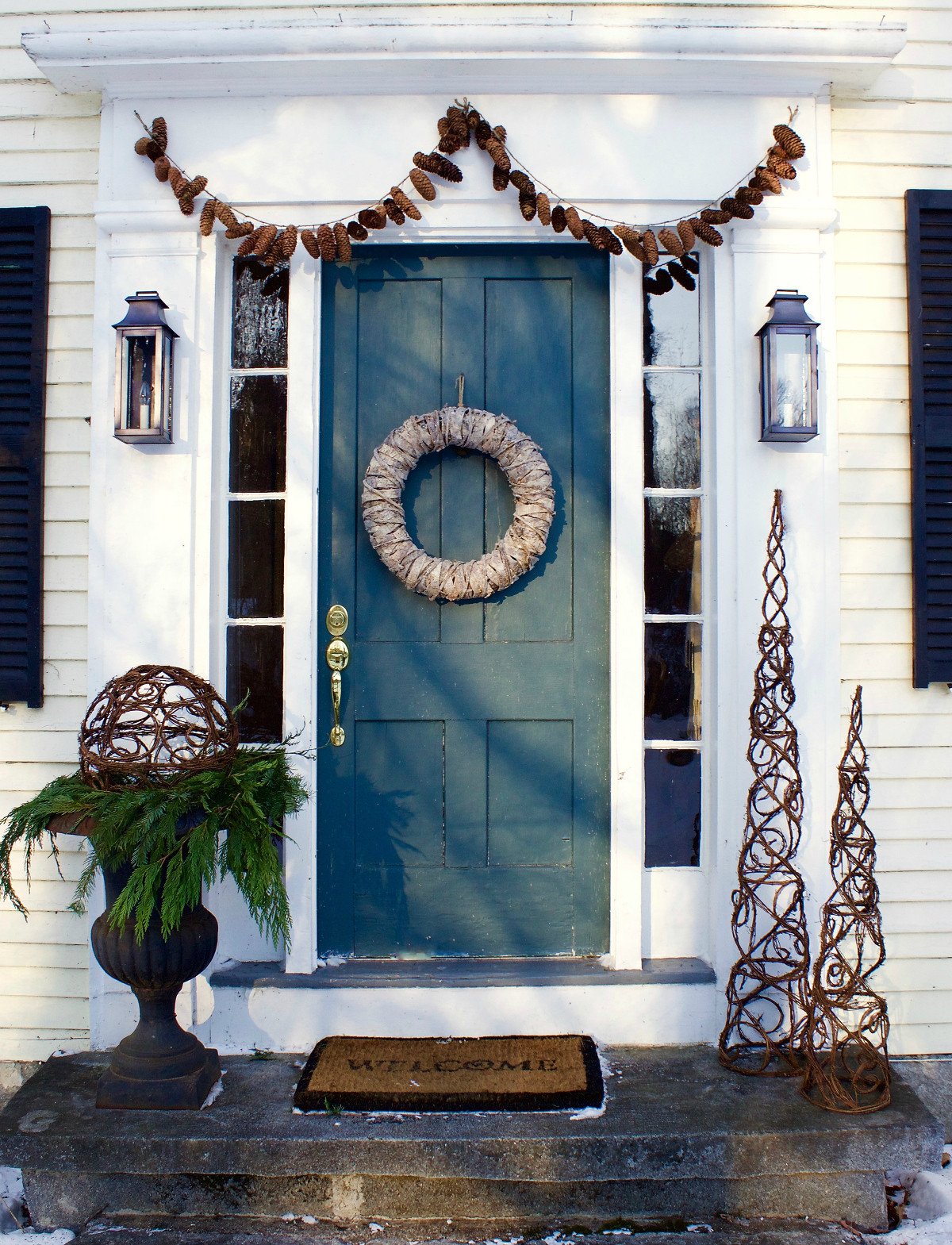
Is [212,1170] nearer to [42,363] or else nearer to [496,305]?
[42,363]

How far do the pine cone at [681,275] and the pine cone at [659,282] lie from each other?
0.01 m

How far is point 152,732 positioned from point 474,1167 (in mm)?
1323

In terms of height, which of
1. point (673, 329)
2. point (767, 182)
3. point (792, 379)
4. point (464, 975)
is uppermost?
point (767, 182)

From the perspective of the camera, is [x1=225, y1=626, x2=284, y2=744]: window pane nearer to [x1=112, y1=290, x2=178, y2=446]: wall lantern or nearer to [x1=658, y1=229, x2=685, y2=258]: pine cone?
[x1=112, y1=290, x2=178, y2=446]: wall lantern

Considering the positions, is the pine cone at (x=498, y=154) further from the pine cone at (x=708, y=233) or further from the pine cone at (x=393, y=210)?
the pine cone at (x=708, y=233)

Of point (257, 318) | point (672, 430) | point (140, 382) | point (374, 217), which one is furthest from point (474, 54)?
point (140, 382)

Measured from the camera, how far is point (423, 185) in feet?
8.22

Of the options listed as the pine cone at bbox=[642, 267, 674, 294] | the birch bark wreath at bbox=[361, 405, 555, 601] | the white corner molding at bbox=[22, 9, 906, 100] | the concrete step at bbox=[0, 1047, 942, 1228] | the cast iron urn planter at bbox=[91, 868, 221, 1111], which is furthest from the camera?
the pine cone at bbox=[642, 267, 674, 294]

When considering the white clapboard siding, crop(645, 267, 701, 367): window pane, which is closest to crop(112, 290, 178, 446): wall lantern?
the white clapboard siding

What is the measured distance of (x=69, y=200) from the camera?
2666mm

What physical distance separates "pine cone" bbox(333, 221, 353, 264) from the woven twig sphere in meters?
1.28

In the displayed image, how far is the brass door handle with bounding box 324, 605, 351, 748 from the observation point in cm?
267

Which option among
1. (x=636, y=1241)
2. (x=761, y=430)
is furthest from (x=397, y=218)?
(x=636, y=1241)

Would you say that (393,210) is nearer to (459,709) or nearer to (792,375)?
(792,375)
